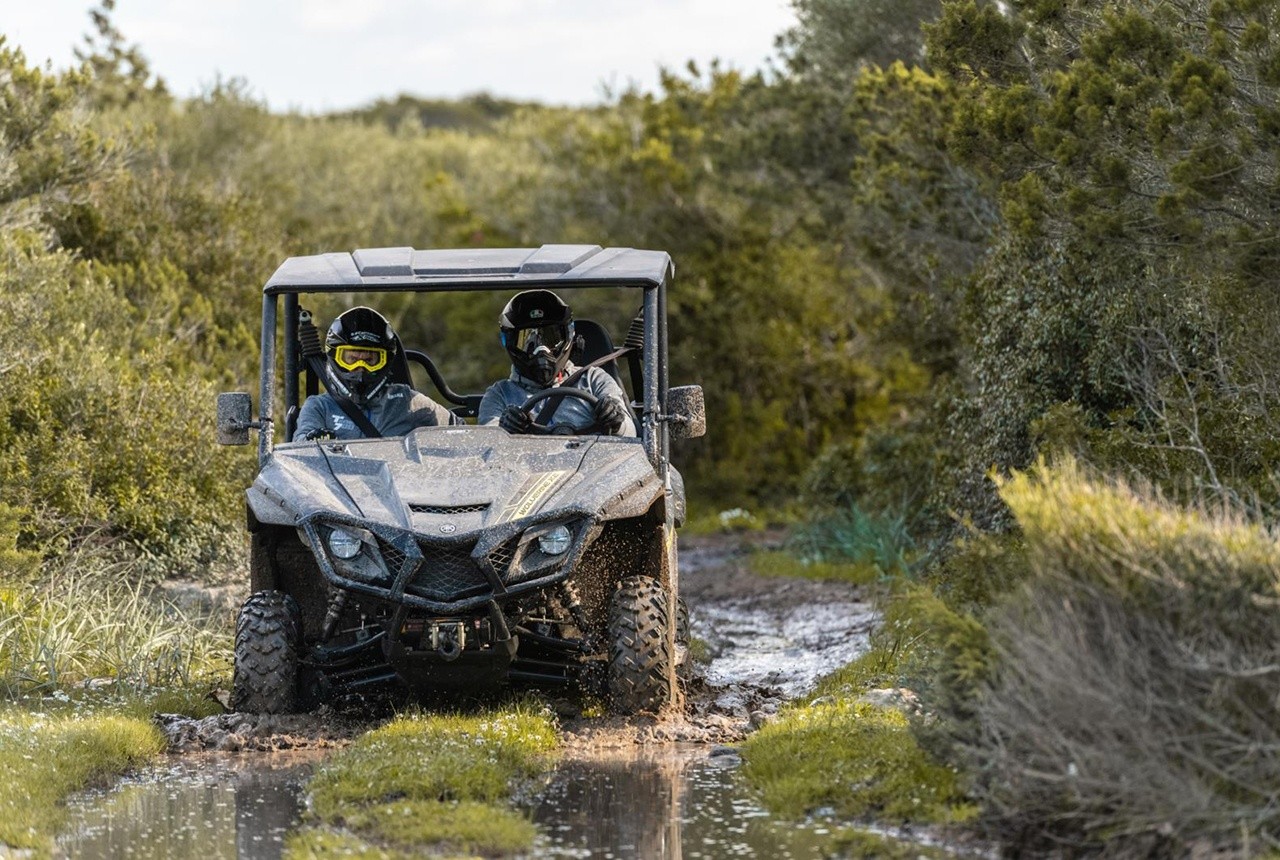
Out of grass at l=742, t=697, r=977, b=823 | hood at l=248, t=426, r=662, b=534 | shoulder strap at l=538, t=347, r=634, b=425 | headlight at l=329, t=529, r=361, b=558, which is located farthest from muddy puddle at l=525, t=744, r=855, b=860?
shoulder strap at l=538, t=347, r=634, b=425

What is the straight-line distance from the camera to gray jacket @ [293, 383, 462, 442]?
1004 cm

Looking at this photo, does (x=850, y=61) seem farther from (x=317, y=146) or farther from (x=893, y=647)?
(x=317, y=146)

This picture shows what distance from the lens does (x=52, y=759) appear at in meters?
8.23

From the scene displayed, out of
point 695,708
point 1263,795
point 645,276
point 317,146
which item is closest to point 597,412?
point 645,276

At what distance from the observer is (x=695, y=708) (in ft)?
31.4

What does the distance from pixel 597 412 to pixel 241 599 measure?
15.6 feet

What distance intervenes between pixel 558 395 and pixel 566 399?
260 millimetres

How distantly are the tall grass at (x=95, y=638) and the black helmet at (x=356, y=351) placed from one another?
184 centimetres

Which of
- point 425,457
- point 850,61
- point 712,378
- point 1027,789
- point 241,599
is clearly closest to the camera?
point 1027,789

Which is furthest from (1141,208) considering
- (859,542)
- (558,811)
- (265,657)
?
(859,542)

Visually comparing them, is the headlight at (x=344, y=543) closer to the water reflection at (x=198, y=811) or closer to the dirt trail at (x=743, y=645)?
the water reflection at (x=198, y=811)

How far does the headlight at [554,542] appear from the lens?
861 cm

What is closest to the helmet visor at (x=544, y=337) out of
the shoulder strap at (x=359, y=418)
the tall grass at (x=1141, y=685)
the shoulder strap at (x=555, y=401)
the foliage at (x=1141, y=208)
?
the shoulder strap at (x=555, y=401)

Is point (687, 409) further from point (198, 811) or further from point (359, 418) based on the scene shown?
point (198, 811)
